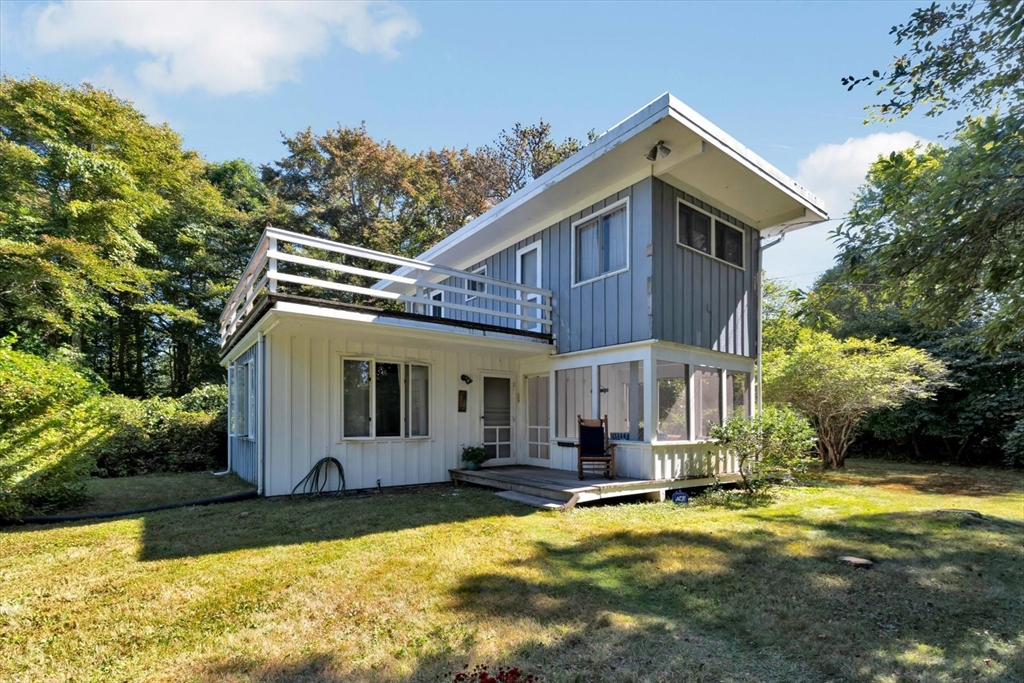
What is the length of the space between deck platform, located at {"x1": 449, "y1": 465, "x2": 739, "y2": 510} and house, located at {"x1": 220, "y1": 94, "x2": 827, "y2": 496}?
5.8 inches

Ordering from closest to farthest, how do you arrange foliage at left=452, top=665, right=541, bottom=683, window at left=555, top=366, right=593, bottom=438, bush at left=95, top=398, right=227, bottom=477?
foliage at left=452, top=665, right=541, bottom=683, window at left=555, top=366, right=593, bottom=438, bush at left=95, top=398, right=227, bottom=477

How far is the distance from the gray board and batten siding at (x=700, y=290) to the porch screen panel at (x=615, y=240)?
2.06ft

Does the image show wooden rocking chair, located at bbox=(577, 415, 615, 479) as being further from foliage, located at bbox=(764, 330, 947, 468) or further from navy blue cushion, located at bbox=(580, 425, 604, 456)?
foliage, located at bbox=(764, 330, 947, 468)

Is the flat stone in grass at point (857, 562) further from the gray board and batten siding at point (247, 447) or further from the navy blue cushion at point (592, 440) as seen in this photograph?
the gray board and batten siding at point (247, 447)

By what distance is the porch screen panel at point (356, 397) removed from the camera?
25.9 feet

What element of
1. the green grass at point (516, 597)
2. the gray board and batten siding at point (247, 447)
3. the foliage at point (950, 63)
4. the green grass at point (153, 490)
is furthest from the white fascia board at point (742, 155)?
the green grass at point (153, 490)

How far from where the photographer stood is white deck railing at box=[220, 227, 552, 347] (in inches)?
253

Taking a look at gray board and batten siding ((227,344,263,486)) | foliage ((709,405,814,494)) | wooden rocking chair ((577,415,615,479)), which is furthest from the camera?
gray board and batten siding ((227,344,263,486))

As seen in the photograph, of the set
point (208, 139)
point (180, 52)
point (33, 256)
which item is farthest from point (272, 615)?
point (208, 139)

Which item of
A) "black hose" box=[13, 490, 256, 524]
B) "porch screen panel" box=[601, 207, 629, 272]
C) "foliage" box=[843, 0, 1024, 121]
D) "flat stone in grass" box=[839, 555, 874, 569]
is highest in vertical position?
"foliage" box=[843, 0, 1024, 121]

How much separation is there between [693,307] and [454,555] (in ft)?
17.7

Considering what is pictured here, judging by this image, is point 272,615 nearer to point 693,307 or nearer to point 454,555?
point 454,555

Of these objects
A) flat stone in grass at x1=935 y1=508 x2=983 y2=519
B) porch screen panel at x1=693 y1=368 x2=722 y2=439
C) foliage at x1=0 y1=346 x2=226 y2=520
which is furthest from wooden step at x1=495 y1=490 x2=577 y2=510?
foliage at x1=0 y1=346 x2=226 y2=520

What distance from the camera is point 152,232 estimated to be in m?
17.9
